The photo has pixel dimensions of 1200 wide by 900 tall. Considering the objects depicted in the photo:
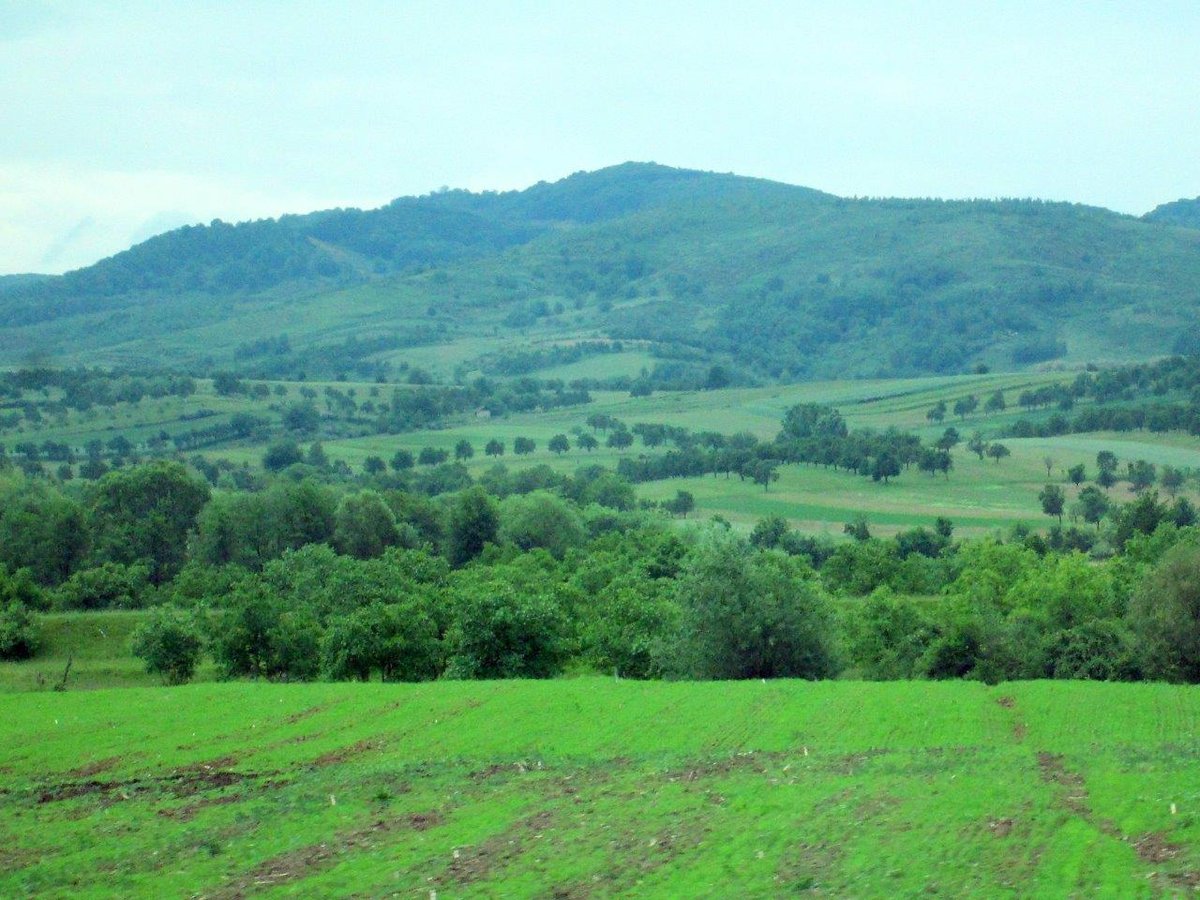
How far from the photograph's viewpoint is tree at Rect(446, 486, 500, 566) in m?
102

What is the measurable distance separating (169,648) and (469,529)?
145 feet

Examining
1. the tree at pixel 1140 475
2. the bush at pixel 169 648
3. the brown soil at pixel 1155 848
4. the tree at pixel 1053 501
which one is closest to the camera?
the brown soil at pixel 1155 848

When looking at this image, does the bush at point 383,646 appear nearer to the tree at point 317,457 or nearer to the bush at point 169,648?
Result: the bush at point 169,648

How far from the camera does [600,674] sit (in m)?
56.5

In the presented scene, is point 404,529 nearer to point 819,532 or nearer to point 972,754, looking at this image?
point 819,532

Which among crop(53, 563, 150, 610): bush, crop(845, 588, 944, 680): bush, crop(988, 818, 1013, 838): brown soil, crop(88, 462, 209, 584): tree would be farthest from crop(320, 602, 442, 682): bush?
crop(88, 462, 209, 584): tree

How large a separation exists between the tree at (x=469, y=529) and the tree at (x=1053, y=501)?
48.5 m

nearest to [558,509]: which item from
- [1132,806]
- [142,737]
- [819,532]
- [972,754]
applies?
[819,532]

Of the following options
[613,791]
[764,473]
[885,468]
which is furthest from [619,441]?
[613,791]

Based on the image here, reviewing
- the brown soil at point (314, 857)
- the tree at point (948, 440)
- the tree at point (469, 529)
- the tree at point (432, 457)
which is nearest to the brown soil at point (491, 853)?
the brown soil at point (314, 857)

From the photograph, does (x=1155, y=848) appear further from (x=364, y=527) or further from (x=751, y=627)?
(x=364, y=527)

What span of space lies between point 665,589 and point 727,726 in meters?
30.7

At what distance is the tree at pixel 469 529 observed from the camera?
102 meters

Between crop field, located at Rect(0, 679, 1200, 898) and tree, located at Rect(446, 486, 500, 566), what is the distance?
5642 cm
